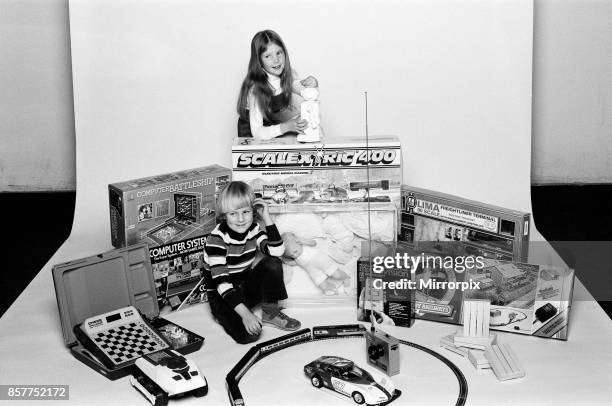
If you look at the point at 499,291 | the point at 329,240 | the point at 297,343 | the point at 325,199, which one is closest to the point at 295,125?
the point at 325,199

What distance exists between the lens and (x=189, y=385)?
8.80ft

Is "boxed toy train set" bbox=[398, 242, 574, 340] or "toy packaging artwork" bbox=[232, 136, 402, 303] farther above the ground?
"toy packaging artwork" bbox=[232, 136, 402, 303]

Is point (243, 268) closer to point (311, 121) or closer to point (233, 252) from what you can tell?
point (233, 252)

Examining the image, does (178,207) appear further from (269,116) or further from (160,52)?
(160,52)

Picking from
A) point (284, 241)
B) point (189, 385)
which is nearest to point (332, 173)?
point (284, 241)

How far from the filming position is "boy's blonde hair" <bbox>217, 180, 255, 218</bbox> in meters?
3.21

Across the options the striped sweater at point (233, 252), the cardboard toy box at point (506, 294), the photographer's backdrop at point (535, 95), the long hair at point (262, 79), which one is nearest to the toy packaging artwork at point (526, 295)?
the cardboard toy box at point (506, 294)

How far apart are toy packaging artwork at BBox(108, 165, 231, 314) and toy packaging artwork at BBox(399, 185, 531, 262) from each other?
76 cm

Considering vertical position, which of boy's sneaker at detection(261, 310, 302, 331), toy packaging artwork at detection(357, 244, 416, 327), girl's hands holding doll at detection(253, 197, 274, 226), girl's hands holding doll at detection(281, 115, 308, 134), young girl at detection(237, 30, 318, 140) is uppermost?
young girl at detection(237, 30, 318, 140)

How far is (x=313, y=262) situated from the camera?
135 inches

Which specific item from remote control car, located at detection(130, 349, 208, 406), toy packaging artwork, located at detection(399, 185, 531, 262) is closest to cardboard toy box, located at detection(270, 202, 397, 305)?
toy packaging artwork, located at detection(399, 185, 531, 262)

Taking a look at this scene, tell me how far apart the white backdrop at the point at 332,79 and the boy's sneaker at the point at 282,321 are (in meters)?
1.41

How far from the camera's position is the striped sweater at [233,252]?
3209 mm

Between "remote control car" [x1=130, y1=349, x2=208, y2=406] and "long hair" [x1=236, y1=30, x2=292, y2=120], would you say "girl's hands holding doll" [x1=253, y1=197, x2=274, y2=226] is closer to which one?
"long hair" [x1=236, y1=30, x2=292, y2=120]
